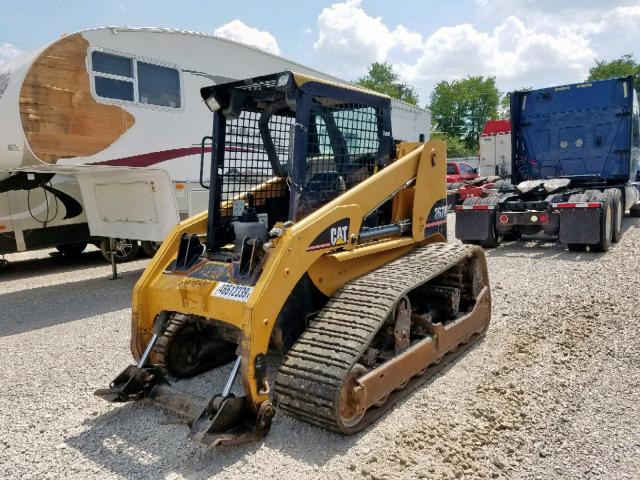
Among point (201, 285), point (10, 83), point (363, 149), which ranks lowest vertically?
point (201, 285)

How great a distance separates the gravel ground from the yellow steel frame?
1.62 ft

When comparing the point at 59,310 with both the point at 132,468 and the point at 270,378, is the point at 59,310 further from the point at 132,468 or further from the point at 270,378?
the point at 132,468

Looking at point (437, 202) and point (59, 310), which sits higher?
point (437, 202)

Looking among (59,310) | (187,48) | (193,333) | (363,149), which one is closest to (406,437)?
(193,333)

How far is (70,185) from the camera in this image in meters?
9.40

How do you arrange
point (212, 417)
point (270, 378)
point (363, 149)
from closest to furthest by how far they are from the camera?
1. point (212, 417)
2. point (270, 378)
3. point (363, 149)

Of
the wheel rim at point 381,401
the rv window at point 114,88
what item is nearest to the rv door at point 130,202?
the rv window at point 114,88

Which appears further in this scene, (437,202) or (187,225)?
(437,202)

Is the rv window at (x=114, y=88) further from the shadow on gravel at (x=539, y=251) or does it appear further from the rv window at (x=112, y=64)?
the shadow on gravel at (x=539, y=251)

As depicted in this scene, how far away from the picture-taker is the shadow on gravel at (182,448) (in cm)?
306

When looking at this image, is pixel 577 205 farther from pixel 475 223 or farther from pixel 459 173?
pixel 459 173

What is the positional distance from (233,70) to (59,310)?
16.1 feet

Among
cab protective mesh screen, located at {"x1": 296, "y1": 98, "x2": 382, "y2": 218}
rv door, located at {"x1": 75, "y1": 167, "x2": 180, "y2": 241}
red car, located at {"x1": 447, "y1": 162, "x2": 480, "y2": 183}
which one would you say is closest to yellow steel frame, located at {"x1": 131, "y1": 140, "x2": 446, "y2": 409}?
cab protective mesh screen, located at {"x1": 296, "y1": 98, "x2": 382, "y2": 218}

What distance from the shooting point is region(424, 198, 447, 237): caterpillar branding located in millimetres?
4961
